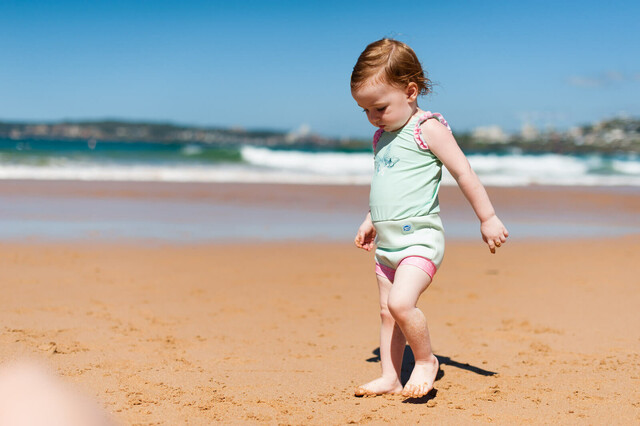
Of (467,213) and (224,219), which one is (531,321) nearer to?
(224,219)

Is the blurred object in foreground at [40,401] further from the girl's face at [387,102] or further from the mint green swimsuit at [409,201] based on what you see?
the girl's face at [387,102]

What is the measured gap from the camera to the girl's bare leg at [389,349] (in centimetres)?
297

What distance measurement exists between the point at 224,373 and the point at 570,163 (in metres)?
34.0

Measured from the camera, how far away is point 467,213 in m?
10.8

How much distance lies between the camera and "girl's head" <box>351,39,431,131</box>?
2.83 metres

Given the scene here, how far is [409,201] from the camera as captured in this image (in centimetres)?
288

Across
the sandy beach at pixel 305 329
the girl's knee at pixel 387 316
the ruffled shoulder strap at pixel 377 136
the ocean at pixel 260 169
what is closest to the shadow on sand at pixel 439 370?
the sandy beach at pixel 305 329

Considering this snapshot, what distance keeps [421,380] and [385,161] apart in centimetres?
102

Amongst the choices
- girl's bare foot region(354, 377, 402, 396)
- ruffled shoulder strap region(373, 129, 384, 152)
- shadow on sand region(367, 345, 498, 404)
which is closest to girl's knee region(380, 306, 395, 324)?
girl's bare foot region(354, 377, 402, 396)

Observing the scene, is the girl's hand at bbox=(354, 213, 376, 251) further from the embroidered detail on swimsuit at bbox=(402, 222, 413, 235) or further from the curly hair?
the curly hair

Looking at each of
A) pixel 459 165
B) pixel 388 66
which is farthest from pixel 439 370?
pixel 388 66

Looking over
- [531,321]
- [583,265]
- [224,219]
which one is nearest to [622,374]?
[531,321]

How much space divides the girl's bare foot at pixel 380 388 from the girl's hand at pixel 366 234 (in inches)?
25.9

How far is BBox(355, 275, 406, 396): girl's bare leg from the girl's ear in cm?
86
